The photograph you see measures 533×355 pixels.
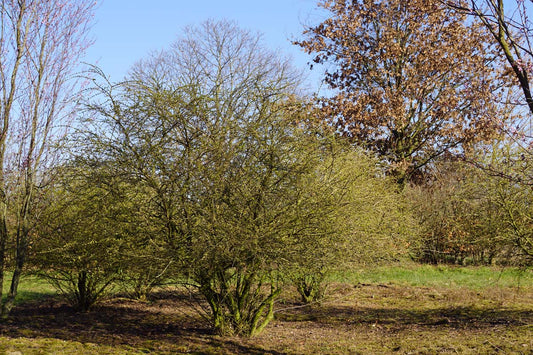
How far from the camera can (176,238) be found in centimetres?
583

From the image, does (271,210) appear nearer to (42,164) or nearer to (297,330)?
(297,330)

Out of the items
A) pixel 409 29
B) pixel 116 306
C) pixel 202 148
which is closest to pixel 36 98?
pixel 202 148

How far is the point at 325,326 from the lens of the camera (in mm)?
8625

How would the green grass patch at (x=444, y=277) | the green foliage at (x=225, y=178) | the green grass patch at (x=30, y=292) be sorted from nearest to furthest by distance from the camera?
the green foliage at (x=225, y=178) → the green grass patch at (x=30, y=292) → the green grass patch at (x=444, y=277)

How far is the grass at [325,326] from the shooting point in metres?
6.49

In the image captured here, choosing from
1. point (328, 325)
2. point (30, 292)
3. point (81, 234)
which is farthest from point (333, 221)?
point (30, 292)

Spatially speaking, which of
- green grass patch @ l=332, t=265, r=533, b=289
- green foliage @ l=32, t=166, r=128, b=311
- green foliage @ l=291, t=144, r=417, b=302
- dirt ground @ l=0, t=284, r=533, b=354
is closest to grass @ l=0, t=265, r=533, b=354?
dirt ground @ l=0, t=284, r=533, b=354

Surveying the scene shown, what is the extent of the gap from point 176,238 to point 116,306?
496cm

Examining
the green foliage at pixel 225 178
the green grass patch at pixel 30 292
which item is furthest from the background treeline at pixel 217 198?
the green grass patch at pixel 30 292

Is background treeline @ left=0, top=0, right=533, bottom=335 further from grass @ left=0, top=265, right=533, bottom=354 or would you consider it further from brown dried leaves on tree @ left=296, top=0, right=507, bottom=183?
brown dried leaves on tree @ left=296, top=0, right=507, bottom=183

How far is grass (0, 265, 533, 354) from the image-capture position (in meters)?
6.49

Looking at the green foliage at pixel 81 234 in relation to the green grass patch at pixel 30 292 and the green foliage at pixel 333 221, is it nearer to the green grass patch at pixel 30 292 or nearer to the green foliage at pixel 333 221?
the green grass patch at pixel 30 292

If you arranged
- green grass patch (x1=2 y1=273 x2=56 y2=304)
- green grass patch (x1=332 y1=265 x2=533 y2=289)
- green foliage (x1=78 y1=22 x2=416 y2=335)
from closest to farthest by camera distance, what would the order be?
green foliage (x1=78 y1=22 x2=416 y2=335)
green grass patch (x1=2 y1=273 x2=56 y2=304)
green grass patch (x1=332 y1=265 x2=533 y2=289)

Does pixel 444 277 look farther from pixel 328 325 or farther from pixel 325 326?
pixel 325 326
